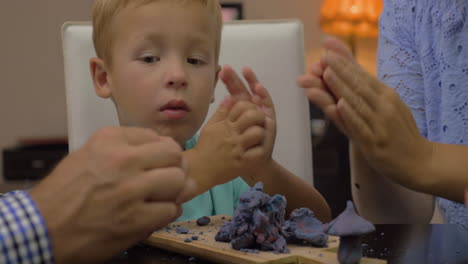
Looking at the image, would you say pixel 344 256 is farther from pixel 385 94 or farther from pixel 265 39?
pixel 265 39

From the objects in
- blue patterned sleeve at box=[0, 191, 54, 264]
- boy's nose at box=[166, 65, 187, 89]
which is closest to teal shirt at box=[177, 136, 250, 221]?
boy's nose at box=[166, 65, 187, 89]

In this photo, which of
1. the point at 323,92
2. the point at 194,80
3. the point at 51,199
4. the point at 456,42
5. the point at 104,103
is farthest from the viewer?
the point at 104,103

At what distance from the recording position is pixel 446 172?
2.79 feet

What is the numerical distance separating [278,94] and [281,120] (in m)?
0.06

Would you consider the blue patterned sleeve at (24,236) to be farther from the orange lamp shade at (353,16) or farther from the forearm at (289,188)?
the orange lamp shade at (353,16)

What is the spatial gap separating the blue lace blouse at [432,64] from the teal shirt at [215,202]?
412 mm

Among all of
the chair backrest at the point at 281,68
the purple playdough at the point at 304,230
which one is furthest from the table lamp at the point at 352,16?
the purple playdough at the point at 304,230

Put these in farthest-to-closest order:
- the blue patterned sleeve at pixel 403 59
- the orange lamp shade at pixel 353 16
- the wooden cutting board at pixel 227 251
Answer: the orange lamp shade at pixel 353 16 → the blue patterned sleeve at pixel 403 59 → the wooden cutting board at pixel 227 251

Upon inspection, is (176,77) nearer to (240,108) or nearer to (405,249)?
(240,108)

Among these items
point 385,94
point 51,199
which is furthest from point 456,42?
point 51,199

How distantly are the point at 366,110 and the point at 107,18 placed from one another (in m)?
0.61

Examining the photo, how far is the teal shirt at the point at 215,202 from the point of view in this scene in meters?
1.16

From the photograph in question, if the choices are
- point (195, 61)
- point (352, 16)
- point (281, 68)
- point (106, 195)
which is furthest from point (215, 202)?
point (352, 16)

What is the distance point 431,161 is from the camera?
2.77 feet
